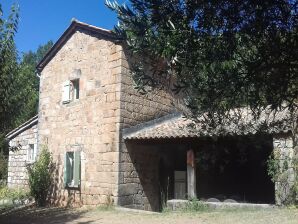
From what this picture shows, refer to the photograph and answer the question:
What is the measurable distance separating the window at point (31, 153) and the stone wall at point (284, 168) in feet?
33.0

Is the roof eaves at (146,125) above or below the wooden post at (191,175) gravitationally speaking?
above

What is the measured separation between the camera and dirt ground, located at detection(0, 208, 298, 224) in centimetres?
998

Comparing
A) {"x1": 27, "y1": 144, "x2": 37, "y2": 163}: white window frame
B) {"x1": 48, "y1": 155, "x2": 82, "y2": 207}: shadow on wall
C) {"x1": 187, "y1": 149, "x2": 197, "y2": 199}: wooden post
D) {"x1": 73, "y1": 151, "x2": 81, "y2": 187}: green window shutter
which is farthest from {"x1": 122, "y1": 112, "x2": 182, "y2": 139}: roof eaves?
{"x1": 27, "y1": 144, "x2": 37, "y2": 163}: white window frame

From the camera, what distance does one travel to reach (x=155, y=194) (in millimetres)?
14797

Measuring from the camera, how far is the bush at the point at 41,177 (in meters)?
15.0

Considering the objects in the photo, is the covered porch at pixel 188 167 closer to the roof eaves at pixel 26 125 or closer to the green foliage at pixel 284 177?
the green foliage at pixel 284 177

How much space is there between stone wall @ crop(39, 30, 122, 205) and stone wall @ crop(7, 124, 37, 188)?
4.72 feet

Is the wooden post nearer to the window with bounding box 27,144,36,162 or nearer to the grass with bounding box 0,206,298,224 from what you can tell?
the grass with bounding box 0,206,298,224

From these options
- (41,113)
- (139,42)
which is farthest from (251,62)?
(41,113)

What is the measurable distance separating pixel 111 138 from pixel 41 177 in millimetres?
3396

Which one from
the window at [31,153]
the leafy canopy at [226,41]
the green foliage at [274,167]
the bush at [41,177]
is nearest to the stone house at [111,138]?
the bush at [41,177]

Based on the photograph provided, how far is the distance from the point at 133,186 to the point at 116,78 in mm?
3511

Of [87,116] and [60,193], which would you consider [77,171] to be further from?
[87,116]

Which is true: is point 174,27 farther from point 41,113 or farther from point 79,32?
point 41,113
